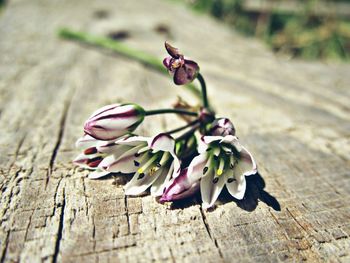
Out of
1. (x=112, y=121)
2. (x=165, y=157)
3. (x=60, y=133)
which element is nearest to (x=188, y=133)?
(x=165, y=157)

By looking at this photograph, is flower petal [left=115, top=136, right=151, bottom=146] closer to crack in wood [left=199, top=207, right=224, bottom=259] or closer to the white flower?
the white flower

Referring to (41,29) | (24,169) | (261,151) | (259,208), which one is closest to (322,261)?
(259,208)

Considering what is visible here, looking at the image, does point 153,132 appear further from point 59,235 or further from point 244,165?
point 59,235

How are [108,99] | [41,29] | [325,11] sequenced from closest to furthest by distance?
[108,99] → [41,29] → [325,11]

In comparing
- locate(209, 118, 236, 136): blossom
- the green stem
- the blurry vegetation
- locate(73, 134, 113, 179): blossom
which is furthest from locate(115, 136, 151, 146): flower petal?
the blurry vegetation

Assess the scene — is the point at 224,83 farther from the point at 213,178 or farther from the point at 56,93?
the point at 213,178

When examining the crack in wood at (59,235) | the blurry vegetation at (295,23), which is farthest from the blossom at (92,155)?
the blurry vegetation at (295,23)
